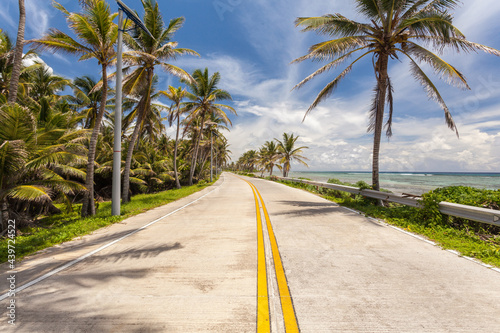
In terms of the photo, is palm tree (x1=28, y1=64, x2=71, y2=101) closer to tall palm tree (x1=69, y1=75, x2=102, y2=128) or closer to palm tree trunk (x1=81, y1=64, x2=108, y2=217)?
tall palm tree (x1=69, y1=75, x2=102, y2=128)

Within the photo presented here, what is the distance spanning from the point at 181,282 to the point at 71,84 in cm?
2806

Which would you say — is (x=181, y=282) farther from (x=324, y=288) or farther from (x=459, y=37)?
(x=459, y=37)

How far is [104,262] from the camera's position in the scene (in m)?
4.25

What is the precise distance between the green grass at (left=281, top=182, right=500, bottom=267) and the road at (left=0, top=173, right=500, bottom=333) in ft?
1.69

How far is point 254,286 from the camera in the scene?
3279 millimetres

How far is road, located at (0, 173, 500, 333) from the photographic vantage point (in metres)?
2.52

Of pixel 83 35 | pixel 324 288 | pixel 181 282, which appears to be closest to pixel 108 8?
pixel 83 35

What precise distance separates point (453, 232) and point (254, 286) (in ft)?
18.8

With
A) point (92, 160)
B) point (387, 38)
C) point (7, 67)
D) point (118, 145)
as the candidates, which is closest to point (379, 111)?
point (387, 38)

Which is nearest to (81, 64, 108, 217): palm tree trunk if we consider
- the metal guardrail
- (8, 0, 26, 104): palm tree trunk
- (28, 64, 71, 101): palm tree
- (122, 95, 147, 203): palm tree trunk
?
(8, 0, 26, 104): palm tree trunk

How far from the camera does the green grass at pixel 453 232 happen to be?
183 inches

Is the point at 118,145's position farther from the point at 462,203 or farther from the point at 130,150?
the point at 462,203

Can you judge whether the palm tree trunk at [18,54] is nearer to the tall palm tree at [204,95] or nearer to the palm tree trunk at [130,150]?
the palm tree trunk at [130,150]

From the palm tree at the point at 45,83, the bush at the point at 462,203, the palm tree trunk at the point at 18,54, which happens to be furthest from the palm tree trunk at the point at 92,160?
the palm tree at the point at 45,83
